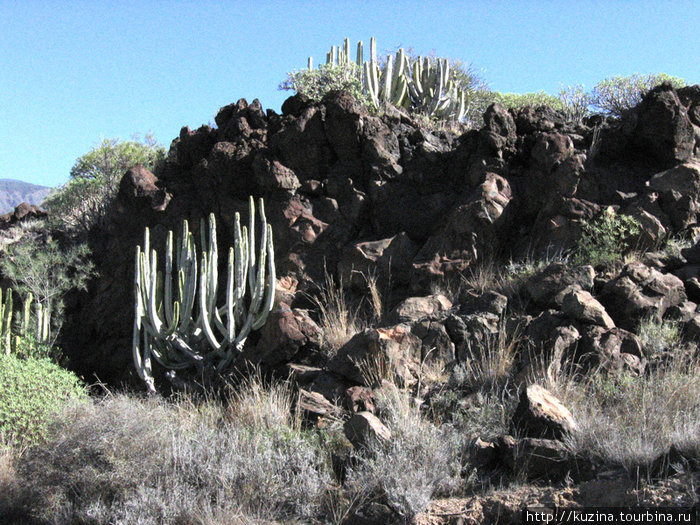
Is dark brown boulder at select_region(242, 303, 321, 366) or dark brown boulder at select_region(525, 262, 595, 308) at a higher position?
dark brown boulder at select_region(525, 262, 595, 308)

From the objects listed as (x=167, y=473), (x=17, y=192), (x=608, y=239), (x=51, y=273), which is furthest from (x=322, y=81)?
(x=17, y=192)

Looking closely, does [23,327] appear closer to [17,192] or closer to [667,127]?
[667,127]

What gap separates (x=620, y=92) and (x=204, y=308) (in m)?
8.42

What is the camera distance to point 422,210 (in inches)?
361

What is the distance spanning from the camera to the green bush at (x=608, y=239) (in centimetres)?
759

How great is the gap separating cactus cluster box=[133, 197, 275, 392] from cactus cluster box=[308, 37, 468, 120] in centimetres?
478

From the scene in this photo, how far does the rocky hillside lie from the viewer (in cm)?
695

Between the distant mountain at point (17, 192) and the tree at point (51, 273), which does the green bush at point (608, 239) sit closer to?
the tree at point (51, 273)

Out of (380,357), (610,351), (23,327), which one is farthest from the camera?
(23,327)

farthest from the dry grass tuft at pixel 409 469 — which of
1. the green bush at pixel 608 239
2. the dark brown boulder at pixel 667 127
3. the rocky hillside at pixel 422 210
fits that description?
the dark brown boulder at pixel 667 127

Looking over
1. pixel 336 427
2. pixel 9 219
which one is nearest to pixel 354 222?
pixel 336 427

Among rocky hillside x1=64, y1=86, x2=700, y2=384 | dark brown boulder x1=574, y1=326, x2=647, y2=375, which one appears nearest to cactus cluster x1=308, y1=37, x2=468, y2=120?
rocky hillside x1=64, y1=86, x2=700, y2=384

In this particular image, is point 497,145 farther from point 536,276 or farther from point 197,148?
point 197,148

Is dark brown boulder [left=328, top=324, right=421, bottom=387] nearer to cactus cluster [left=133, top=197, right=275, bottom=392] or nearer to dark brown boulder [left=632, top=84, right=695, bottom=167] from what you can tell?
cactus cluster [left=133, top=197, right=275, bottom=392]
